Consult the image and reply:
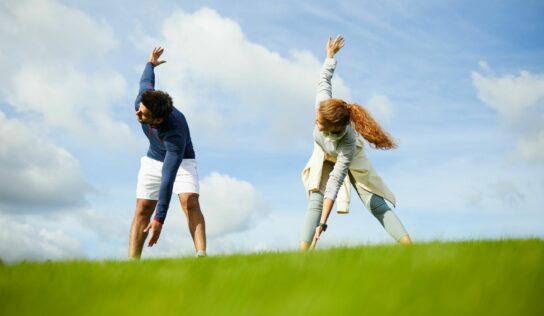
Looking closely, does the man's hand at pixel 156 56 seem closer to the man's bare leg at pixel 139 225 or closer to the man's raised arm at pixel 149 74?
the man's raised arm at pixel 149 74

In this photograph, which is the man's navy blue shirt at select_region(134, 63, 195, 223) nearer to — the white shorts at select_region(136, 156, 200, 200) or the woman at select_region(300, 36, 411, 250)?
the white shorts at select_region(136, 156, 200, 200)

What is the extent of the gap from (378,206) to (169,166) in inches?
115

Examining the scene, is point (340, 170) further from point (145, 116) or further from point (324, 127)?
point (145, 116)

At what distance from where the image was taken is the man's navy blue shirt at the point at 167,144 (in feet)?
22.9

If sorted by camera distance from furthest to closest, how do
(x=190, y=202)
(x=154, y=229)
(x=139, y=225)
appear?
1. (x=139, y=225)
2. (x=190, y=202)
3. (x=154, y=229)

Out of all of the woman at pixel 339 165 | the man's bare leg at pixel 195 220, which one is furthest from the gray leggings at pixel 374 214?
the man's bare leg at pixel 195 220

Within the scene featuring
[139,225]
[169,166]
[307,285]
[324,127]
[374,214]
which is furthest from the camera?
[139,225]

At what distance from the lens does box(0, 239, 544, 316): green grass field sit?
4.15 meters

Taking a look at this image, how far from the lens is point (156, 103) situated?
726 centimetres

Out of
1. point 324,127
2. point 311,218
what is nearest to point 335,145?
point 324,127

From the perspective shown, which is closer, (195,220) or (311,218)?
(311,218)

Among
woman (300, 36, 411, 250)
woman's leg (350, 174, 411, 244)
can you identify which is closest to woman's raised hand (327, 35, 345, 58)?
woman (300, 36, 411, 250)

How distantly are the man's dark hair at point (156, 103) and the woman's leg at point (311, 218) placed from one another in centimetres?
227

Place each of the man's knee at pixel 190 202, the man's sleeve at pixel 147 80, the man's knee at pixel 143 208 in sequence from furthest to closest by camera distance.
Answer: the man's knee at pixel 143 208
the man's sleeve at pixel 147 80
the man's knee at pixel 190 202
